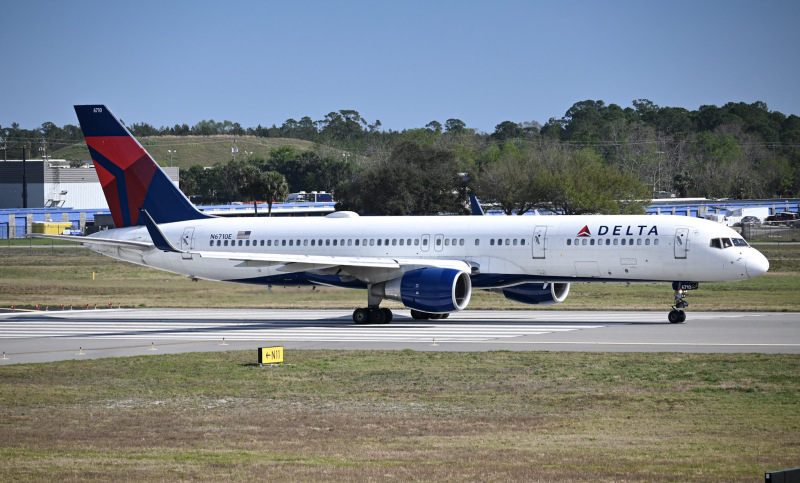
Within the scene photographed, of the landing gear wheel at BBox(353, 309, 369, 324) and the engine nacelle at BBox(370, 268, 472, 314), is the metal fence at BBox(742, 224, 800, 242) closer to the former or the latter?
Result: the engine nacelle at BBox(370, 268, 472, 314)

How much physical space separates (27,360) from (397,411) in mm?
13289

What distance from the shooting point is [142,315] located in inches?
1657

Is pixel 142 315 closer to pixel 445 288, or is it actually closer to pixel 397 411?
pixel 445 288

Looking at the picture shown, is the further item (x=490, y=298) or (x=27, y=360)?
(x=490, y=298)

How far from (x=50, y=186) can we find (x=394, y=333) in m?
126

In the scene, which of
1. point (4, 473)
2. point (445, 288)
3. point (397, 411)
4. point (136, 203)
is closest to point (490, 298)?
point (445, 288)

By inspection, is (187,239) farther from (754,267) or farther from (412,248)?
(754,267)

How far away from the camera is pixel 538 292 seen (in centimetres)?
3716

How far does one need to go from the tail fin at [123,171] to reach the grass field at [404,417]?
1640 centimetres

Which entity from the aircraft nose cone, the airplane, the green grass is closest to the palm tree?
the airplane

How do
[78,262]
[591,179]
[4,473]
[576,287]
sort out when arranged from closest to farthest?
[4,473], [576,287], [78,262], [591,179]

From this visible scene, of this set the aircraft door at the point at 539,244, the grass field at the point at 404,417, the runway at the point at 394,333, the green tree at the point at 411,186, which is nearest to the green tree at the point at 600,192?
the green tree at the point at 411,186

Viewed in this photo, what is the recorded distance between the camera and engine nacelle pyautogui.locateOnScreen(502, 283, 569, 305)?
122ft

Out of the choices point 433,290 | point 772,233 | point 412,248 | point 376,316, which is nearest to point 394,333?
point 433,290
